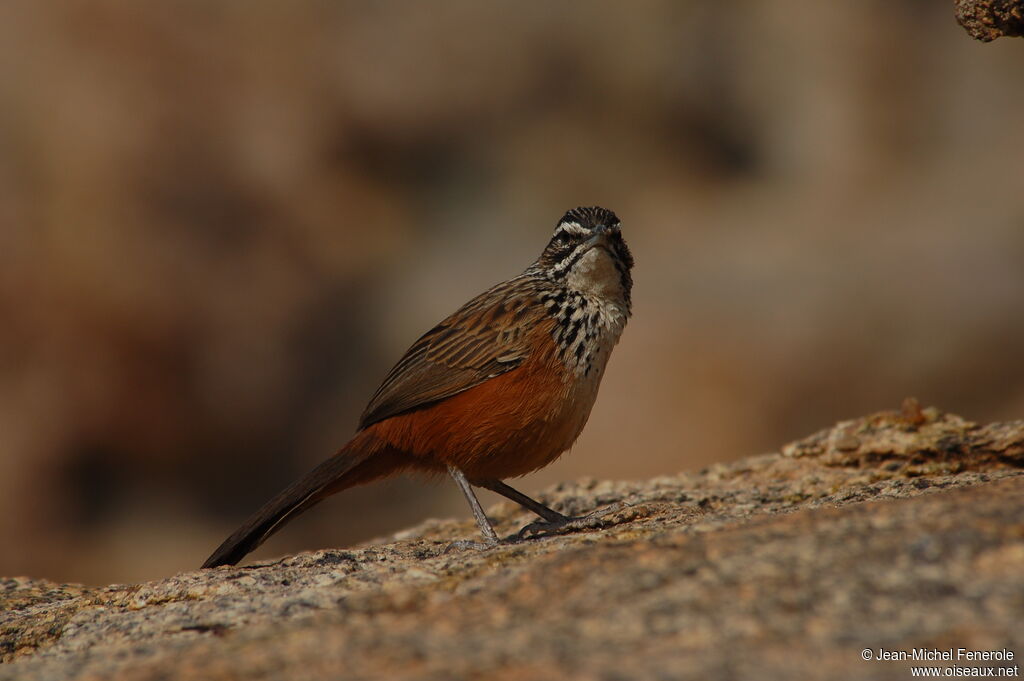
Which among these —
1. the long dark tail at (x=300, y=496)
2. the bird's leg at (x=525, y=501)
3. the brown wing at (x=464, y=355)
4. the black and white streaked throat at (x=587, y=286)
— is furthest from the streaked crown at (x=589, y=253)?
the long dark tail at (x=300, y=496)

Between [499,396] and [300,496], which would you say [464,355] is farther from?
[300,496]

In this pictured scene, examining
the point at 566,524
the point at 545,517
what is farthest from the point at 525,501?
the point at 566,524

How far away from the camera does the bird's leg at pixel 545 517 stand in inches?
216

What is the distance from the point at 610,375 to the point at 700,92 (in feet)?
16.4

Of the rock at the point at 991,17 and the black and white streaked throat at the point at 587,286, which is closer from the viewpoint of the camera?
the rock at the point at 991,17

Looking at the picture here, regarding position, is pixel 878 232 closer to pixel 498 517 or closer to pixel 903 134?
pixel 903 134

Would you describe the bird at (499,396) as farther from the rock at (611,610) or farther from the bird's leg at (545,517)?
the rock at (611,610)

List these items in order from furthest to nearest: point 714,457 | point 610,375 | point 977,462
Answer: point 610,375
point 714,457
point 977,462

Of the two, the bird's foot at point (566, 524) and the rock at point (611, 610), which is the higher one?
the bird's foot at point (566, 524)

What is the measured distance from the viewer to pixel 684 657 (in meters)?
2.72

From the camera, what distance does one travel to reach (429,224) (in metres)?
15.7

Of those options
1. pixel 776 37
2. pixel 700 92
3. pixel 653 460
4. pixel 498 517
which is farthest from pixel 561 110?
pixel 498 517

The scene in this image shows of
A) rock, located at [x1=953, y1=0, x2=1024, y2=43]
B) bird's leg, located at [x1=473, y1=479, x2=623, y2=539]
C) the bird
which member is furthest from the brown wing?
rock, located at [x1=953, y1=0, x2=1024, y2=43]

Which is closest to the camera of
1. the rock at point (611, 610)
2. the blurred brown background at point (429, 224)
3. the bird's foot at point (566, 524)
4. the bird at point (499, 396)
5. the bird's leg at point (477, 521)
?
the rock at point (611, 610)
